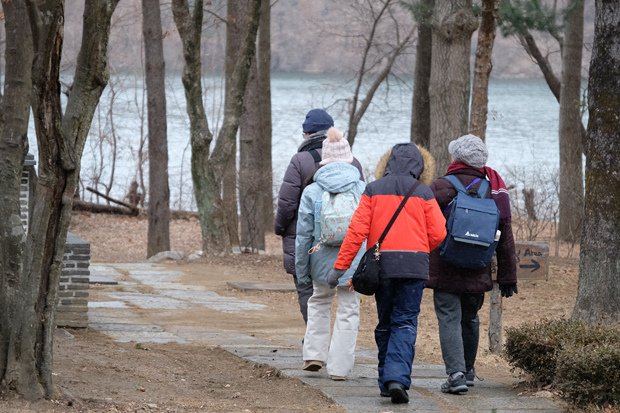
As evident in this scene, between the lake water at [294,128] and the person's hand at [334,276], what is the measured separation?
1860 cm

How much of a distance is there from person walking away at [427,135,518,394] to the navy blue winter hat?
118cm

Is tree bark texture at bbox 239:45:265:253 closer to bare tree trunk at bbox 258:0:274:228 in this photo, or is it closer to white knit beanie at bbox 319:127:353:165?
bare tree trunk at bbox 258:0:274:228

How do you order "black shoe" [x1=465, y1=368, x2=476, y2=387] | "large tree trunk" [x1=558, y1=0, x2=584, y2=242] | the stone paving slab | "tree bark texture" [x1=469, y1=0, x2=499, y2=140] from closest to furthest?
"black shoe" [x1=465, y1=368, x2=476, y2=387], "tree bark texture" [x1=469, y1=0, x2=499, y2=140], the stone paving slab, "large tree trunk" [x1=558, y1=0, x2=584, y2=242]

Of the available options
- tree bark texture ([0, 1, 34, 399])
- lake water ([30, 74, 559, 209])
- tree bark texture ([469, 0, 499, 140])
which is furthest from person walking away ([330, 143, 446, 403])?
lake water ([30, 74, 559, 209])

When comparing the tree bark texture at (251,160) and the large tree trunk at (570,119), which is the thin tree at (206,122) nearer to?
the tree bark texture at (251,160)

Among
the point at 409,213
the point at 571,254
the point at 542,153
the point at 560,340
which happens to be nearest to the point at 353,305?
the point at 409,213

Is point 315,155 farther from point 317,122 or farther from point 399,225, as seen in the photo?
point 399,225

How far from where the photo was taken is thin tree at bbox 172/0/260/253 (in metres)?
16.8

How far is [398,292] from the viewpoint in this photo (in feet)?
21.5

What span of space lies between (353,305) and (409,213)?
0.93m

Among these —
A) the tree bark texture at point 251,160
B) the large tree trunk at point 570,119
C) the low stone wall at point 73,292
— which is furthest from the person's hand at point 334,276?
the large tree trunk at point 570,119

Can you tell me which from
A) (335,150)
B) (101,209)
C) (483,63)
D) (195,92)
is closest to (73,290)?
(335,150)

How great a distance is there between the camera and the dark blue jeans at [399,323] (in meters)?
6.48

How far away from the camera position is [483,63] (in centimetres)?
1266
